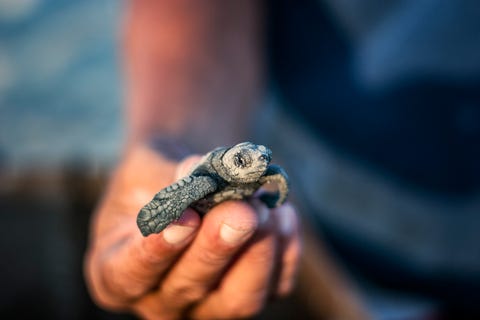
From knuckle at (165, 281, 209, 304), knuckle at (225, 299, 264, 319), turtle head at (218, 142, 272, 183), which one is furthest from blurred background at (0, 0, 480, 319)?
turtle head at (218, 142, 272, 183)

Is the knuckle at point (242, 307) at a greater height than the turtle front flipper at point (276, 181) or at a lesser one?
lesser

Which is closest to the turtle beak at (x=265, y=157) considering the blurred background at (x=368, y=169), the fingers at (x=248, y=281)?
the fingers at (x=248, y=281)

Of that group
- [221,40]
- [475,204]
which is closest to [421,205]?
[475,204]

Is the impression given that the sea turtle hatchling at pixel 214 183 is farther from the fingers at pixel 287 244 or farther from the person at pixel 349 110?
the person at pixel 349 110

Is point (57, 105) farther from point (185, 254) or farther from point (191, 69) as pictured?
point (185, 254)

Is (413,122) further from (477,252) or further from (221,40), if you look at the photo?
(221,40)

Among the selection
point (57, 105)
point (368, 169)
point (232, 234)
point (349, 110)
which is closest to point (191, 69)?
point (349, 110)
